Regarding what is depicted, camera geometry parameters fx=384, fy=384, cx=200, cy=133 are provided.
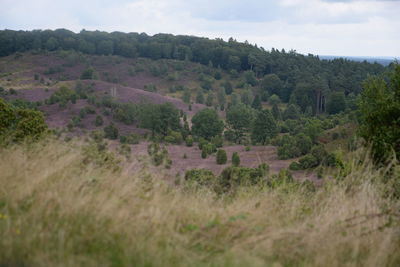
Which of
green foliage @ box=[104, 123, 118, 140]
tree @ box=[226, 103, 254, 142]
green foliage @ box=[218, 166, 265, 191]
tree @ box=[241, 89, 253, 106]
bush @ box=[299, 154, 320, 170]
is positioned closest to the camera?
green foliage @ box=[218, 166, 265, 191]

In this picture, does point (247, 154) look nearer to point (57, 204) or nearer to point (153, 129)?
point (153, 129)

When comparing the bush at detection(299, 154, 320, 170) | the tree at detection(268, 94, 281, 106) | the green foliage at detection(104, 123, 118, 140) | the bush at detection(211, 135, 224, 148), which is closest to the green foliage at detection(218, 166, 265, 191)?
the bush at detection(299, 154, 320, 170)

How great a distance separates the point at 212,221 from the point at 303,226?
117cm

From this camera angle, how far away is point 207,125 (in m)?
50.7

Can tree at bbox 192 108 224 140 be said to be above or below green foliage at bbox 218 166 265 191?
below

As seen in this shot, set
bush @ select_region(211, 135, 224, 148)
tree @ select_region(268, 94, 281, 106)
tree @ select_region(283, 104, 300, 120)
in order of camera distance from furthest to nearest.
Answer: tree @ select_region(268, 94, 281, 106)
tree @ select_region(283, 104, 300, 120)
bush @ select_region(211, 135, 224, 148)

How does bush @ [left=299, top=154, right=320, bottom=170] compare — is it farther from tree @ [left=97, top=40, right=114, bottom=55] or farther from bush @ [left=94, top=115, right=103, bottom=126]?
tree @ [left=97, top=40, right=114, bottom=55]

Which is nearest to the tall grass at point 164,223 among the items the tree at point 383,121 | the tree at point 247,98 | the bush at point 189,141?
the tree at point 383,121

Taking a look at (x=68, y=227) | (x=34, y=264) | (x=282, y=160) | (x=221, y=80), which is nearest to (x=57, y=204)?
(x=68, y=227)

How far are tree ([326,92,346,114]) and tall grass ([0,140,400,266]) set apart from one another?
66.5 metres

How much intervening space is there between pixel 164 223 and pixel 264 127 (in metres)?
43.7

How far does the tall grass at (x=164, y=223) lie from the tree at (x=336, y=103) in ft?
218

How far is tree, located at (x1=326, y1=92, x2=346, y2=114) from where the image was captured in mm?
68681

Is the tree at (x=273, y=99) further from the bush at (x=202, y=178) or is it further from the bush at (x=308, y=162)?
the bush at (x=202, y=178)
